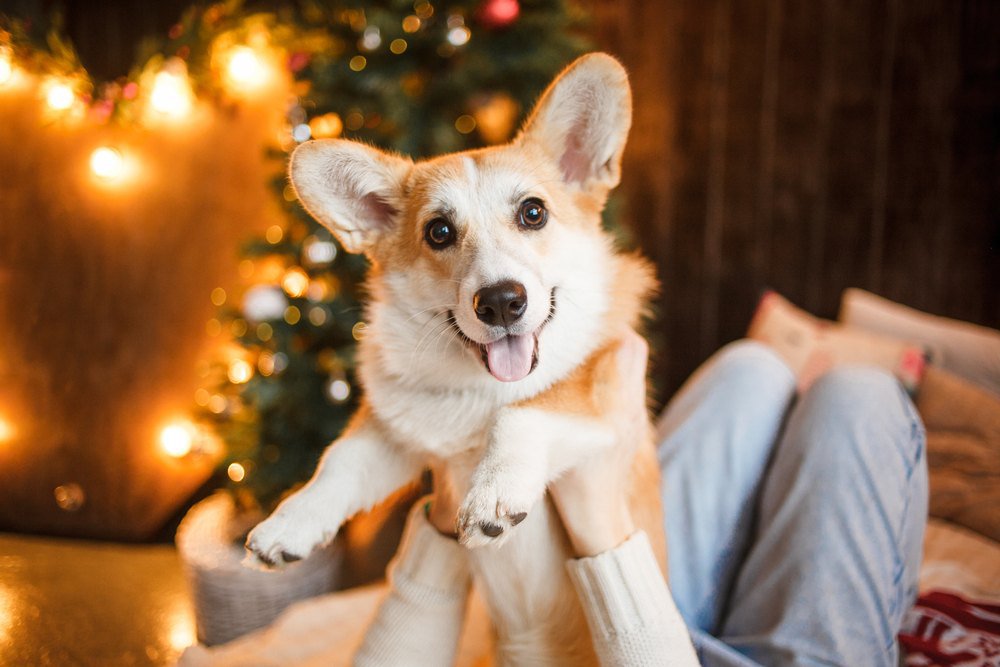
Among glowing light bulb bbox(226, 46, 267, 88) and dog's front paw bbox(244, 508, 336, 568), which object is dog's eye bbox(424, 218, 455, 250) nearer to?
dog's front paw bbox(244, 508, 336, 568)

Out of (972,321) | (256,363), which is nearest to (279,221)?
(256,363)

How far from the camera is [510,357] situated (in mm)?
962

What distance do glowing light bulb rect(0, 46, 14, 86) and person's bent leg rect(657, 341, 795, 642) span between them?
1692 millimetres

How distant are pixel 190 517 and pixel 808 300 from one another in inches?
105

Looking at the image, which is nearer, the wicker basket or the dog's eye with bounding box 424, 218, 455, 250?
the dog's eye with bounding box 424, 218, 455, 250

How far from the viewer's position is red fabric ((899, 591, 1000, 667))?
1121 millimetres

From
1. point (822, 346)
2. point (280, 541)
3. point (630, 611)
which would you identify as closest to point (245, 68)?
point (280, 541)

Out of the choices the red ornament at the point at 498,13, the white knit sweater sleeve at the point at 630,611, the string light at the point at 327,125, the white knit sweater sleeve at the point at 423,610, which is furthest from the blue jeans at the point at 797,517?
the string light at the point at 327,125

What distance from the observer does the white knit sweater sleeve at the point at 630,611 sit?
91cm

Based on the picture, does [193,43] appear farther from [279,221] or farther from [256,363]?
[256,363]

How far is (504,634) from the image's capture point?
1.04m

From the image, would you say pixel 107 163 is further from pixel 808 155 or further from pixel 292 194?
pixel 808 155

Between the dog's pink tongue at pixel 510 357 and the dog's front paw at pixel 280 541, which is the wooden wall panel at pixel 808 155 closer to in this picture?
the dog's pink tongue at pixel 510 357

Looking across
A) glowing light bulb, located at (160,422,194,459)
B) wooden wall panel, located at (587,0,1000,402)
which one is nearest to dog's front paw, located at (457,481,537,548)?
glowing light bulb, located at (160,422,194,459)
